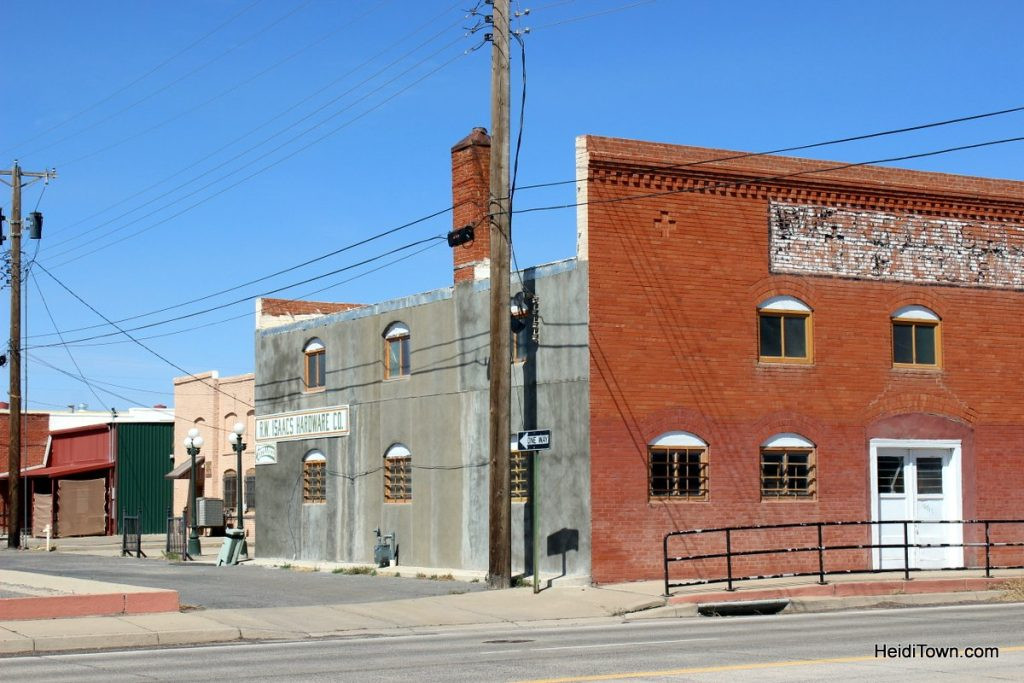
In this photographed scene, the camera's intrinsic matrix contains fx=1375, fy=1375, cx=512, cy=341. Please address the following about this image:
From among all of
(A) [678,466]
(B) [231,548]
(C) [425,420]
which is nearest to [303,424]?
(B) [231,548]

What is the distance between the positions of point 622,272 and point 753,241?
296 centimetres

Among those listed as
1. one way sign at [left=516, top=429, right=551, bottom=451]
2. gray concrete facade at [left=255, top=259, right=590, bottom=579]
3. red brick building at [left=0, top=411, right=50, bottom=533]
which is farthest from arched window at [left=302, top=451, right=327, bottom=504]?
red brick building at [left=0, top=411, right=50, bottom=533]

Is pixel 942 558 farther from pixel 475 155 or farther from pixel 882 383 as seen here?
pixel 475 155

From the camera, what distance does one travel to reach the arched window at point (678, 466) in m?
25.1

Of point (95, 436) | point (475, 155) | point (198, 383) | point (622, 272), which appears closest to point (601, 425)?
point (622, 272)

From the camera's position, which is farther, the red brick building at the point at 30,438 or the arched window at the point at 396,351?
the red brick building at the point at 30,438

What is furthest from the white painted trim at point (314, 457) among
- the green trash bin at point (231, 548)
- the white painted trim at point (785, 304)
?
the white painted trim at point (785, 304)

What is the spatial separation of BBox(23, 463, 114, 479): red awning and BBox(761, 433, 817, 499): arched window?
34.8m

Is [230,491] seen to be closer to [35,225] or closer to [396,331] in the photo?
[35,225]

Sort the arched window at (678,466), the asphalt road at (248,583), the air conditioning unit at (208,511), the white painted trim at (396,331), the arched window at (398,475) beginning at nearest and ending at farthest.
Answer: the asphalt road at (248,583) < the arched window at (678,466) < the arched window at (398,475) < the white painted trim at (396,331) < the air conditioning unit at (208,511)

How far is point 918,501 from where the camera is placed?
2752 cm

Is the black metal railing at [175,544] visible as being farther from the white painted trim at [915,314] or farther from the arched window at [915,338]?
the white painted trim at [915,314]

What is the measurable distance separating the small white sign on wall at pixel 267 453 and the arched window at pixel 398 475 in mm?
4995

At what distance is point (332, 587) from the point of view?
25.2 metres
